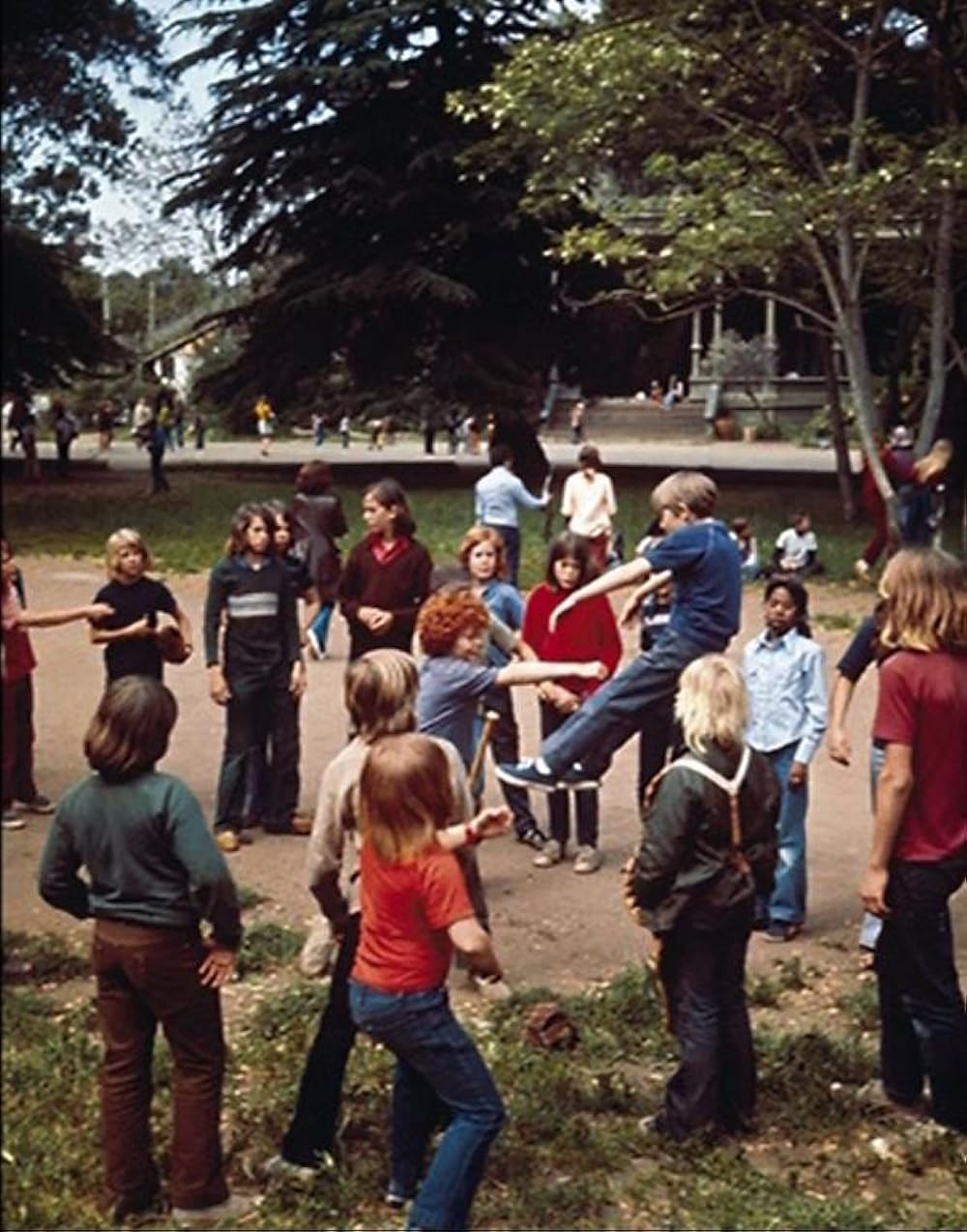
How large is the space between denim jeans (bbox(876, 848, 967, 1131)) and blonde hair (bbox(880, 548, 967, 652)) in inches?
18.6

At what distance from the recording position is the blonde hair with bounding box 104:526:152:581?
4.86 meters

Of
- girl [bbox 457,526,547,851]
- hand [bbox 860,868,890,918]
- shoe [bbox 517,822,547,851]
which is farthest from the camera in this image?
shoe [bbox 517,822,547,851]

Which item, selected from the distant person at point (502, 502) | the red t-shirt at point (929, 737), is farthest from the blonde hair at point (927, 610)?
the distant person at point (502, 502)

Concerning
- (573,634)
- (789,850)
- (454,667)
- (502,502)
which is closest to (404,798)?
(454,667)

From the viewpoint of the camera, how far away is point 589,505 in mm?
11227

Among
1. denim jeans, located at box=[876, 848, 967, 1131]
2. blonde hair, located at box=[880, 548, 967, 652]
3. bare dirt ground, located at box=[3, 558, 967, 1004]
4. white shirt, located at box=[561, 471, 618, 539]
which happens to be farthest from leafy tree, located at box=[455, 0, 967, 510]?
denim jeans, located at box=[876, 848, 967, 1131]

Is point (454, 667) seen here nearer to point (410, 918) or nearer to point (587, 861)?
point (587, 861)

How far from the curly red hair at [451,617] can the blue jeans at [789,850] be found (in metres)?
1.24

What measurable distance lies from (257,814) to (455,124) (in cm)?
599

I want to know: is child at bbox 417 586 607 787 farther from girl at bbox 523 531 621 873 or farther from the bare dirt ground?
girl at bbox 523 531 621 873

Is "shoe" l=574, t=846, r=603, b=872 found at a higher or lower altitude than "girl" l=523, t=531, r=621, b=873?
lower

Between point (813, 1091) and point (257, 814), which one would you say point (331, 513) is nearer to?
point (257, 814)

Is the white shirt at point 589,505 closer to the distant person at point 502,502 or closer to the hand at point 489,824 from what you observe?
the distant person at point 502,502

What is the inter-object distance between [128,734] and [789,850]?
291cm
